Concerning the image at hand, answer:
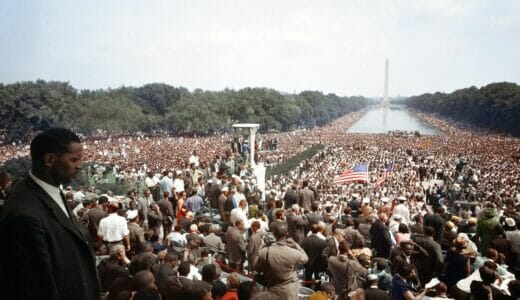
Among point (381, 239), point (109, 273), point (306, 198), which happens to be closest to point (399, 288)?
point (381, 239)

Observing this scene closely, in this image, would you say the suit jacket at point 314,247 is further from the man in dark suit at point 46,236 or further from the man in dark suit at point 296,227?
the man in dark suit at point 46,236

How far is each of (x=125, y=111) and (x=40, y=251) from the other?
281ft

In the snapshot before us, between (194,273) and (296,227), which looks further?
(296,227)

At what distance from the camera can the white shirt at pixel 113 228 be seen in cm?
812

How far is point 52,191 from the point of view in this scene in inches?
91.9

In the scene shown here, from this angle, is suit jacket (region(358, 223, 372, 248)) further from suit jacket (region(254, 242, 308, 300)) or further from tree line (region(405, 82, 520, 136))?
tree line (region(405, 82, 520, 136))

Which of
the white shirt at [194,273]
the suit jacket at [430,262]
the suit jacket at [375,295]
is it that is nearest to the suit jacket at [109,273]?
the white shirt at [194,273]

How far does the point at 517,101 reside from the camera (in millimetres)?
99750

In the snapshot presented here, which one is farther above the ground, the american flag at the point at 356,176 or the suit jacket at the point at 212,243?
Answer: the suit jacket at the point at 212,243

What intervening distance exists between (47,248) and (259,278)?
463 centimetres

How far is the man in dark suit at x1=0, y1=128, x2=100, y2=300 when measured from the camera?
1991 mm

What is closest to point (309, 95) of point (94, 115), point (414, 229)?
point (94, 115)

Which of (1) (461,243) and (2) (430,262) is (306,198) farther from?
(1) (461,243)

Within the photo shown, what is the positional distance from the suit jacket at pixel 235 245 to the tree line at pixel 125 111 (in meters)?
73.5
